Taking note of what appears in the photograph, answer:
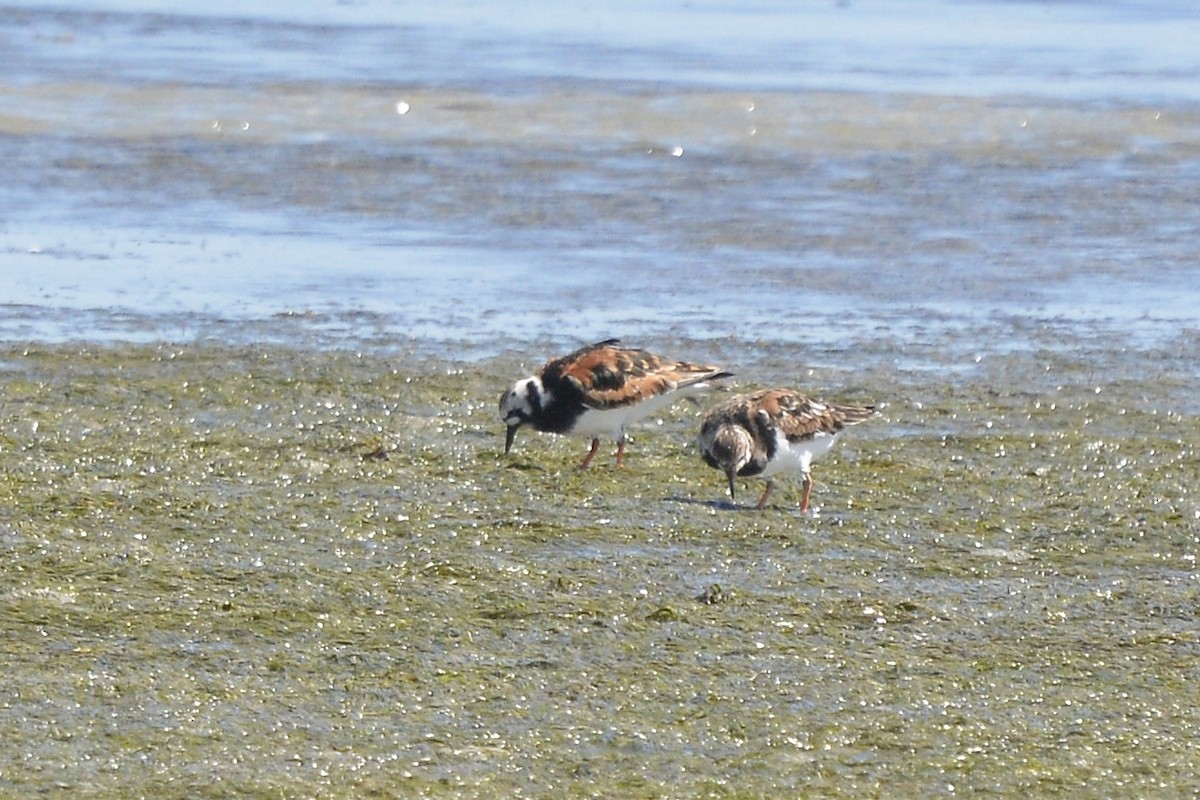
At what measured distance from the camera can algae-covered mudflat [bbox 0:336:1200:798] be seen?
5.34m

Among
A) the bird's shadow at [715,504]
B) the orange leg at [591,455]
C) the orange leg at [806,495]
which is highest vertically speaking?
the orange leg at [806,495]

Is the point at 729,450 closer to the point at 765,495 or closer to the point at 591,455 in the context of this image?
the point at 765,495

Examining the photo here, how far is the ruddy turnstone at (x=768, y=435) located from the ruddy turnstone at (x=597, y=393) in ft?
2.14

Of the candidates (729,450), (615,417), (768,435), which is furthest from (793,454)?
(615,417)

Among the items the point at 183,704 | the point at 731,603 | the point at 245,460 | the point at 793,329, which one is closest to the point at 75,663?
the point at 183,704

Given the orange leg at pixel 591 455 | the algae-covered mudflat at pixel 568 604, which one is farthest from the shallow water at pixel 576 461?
the orange leg at pixel 591 455

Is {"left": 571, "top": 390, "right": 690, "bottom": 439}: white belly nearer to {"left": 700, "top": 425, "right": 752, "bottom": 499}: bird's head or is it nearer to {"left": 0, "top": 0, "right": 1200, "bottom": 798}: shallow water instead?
{"left": 0, "top": 0, "right": 1200, "bottom": 798}: shallow water

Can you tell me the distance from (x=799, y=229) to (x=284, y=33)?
17.8m

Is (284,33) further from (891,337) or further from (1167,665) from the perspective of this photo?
(1167,665)

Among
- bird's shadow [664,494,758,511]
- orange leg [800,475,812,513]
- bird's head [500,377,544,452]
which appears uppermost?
bird's head [500,377,544,452]

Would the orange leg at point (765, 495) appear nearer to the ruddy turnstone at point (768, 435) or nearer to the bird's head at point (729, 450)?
the ruddy turnstone at point (768, 435)

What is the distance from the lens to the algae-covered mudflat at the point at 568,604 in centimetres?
534

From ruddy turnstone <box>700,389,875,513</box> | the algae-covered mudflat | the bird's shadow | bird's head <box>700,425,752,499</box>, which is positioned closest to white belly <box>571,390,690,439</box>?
the algae-covered mudflat

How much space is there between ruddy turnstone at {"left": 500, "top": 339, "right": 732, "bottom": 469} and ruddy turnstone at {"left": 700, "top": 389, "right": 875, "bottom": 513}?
0.65 meters
